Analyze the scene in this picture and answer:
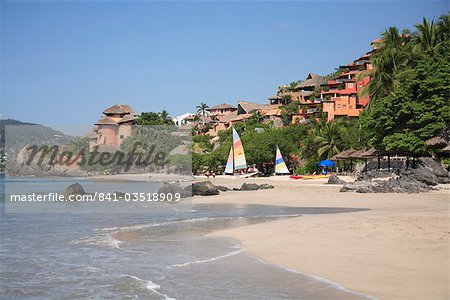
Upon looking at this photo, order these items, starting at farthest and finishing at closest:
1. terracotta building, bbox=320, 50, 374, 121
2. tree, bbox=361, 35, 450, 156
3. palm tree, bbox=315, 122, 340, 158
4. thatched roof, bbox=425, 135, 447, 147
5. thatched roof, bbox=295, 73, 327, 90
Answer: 1. thatched roof, bbox=295, 73, 327, 90
2. terracotta building, bbox=320, 50, 374, 121
3. palm tree, bbox=315, 122, 340, 158
4. tree, bbox=361, 35, 450, 156
5. thatched roof, bbox=425, 135, 447, 147

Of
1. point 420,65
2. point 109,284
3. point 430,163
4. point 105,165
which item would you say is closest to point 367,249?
point 109,284

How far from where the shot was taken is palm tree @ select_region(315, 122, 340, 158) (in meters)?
55.0

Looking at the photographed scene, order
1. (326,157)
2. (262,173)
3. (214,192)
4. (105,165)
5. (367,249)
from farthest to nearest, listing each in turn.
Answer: (105,165)
(262,173)
(326,157)
(214,192)
(367,249)

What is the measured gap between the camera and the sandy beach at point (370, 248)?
861 cm

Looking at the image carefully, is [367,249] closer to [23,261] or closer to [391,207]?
[23,261]

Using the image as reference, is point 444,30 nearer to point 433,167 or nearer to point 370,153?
point 370,153

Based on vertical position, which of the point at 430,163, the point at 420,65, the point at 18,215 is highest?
the point at 420,65

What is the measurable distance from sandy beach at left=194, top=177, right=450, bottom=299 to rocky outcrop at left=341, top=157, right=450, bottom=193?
6477 millimetres

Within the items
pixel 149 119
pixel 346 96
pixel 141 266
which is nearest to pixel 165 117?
pixel 149 119

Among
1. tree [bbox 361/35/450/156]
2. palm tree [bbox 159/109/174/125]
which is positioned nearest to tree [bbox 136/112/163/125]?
Answer: palm tree [bbox 159/109/174/125]

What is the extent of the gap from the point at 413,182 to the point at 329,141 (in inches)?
1078

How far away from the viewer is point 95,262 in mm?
11805

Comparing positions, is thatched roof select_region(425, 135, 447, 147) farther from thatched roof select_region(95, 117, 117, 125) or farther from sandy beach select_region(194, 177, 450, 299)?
thatched roof select_region(95, 117, 117, 125)

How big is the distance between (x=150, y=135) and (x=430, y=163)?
74632mm
